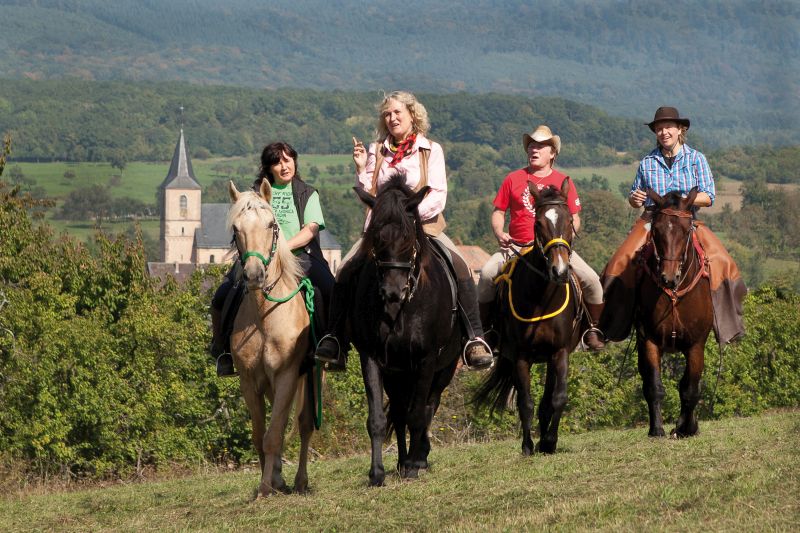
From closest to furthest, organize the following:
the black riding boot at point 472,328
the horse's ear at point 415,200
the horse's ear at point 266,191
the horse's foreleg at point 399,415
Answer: the horse's ear at point 415,200 < the horse's ear at point 266,191 < the horse's foreleg at point 399,415 < the black riding boot at point 472,328

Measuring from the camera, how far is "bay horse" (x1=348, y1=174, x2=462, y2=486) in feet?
34.1

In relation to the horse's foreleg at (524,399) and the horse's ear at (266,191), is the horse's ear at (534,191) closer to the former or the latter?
the horse's foreleg at (524,399)

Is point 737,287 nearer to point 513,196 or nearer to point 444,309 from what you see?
point 513,196

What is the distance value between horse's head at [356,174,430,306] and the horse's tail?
187 inches

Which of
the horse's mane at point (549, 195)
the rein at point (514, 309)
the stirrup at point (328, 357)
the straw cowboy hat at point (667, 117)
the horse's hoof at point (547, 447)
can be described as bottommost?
the horse's hoof at point (547, 447)

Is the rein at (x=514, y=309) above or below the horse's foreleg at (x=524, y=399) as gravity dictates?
above

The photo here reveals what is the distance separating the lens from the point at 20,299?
3581 centimetres

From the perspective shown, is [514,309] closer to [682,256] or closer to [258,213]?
[682,256]

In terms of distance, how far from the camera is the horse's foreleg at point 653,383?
45.2 ft

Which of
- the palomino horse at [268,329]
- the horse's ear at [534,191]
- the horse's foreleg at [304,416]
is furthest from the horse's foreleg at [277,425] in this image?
the horse's ear at [534,191]

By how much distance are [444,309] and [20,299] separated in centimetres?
2709

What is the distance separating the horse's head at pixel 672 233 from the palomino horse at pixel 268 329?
13.3 feet

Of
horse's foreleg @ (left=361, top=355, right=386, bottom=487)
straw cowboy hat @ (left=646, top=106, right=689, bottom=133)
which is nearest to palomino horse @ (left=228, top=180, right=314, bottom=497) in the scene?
horse's foreleg @ (left=361, top=355, right=386, bottom=487)

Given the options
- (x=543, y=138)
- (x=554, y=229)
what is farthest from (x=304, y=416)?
(x=543, y=138)
